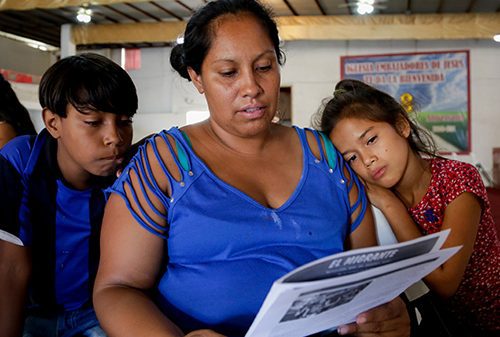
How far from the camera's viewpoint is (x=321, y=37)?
8.27 metres

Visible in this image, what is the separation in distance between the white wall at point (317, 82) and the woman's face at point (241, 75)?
21.4 feet

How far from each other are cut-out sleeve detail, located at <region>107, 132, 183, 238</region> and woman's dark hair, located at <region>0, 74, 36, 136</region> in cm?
132

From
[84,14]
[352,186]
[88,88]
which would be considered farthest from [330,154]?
[84,14]

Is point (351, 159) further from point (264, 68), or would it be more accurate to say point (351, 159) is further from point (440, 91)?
point (440, 91)

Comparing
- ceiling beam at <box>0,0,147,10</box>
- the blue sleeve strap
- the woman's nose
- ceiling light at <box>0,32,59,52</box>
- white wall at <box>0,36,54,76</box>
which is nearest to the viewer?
the woman's nose

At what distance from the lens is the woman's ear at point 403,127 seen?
1.84m

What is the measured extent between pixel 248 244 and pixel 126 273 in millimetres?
304

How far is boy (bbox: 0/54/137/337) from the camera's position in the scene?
1.67 m

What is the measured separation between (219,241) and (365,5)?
6.89 metres

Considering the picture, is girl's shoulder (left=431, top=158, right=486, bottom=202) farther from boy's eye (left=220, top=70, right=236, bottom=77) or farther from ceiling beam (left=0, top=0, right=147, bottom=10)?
ceiling beam (left=0, top=0, right=147, bottom=10)

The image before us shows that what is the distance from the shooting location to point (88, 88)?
1706mm

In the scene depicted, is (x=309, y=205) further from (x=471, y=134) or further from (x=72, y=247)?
(x=471, y=134)

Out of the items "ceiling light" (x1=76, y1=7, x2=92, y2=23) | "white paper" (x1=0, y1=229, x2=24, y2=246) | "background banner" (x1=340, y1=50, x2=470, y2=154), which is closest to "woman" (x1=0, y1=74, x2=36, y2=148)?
"white paper" (x1=0, y1=229, x2=24, y2=246)

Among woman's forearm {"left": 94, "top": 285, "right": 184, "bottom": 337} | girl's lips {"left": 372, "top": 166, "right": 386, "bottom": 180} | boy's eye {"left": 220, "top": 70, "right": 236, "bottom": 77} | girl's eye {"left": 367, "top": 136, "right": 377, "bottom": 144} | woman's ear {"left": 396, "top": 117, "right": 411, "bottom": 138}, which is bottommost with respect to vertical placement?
woman's forearm {"left": 94, "top": 285, "right": 184, "bottom": 337}
